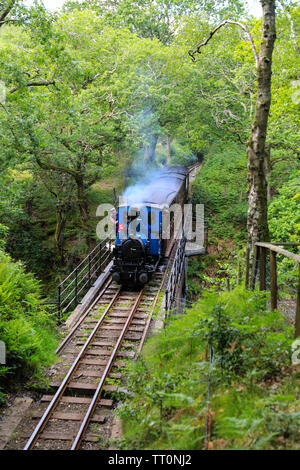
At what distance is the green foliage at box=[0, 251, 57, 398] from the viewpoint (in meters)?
7.29

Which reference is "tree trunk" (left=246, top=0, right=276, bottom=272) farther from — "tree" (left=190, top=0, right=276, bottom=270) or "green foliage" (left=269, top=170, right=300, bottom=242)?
"green foliage" (left=269, top=170, right=300, bottom=242)

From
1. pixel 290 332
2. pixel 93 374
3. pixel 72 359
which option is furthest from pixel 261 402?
pixel 72 359

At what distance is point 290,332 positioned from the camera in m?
4.59

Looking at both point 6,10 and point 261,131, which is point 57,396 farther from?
point 6,10

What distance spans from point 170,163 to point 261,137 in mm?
25006

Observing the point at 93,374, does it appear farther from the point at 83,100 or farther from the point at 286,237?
the point at 83,100

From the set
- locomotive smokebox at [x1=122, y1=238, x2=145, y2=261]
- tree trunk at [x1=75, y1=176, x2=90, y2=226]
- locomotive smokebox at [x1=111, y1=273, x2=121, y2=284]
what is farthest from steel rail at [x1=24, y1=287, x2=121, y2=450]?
tree trunk at [x1=75, y1=176, x2=90, y2=226]

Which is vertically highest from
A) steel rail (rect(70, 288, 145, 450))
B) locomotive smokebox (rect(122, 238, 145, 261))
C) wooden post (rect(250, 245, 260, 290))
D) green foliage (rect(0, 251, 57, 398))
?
wooden post (rect(250, 245, 260, 290))

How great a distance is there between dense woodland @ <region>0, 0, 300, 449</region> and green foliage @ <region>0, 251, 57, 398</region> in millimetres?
34

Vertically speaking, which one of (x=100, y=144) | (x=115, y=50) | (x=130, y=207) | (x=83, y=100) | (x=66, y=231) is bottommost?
(x=66, y=231)

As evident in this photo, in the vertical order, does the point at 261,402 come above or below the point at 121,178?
below

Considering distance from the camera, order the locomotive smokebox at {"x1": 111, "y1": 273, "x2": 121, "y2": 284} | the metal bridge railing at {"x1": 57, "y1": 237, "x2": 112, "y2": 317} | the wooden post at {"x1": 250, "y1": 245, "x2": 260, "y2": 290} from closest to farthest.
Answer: the wooden post at {"x1": 250, "y1": 245, "x2": 260, "y2": 290}
the metal bridge railing at {"x1": 57, "y1": 237, "x2": 112, "y2": 317}
the locomotive smokebox at {"x1": 111, "y1": 273, "x2": 121, "y2": 284}

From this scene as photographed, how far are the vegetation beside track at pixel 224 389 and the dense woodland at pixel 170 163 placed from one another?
0.02 m

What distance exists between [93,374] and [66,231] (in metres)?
14.6
